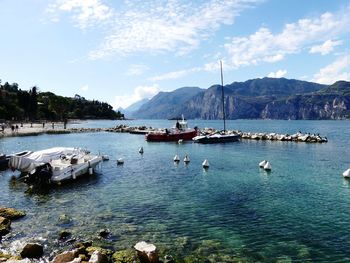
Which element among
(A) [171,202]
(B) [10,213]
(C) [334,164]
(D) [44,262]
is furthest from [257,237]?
(C) [334,164]

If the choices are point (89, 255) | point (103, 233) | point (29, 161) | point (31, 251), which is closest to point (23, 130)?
point (29, 161)

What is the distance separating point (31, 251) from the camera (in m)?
18.3

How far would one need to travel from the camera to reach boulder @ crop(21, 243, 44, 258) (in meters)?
18.2

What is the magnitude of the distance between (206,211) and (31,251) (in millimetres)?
13133

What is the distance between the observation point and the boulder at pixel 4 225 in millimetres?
21719

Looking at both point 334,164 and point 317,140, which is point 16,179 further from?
point 317,140

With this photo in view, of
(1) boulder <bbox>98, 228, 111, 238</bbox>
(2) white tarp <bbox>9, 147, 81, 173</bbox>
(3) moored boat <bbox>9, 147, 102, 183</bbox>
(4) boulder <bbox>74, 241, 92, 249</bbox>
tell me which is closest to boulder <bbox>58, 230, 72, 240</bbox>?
(4) boulder <bbox>74, 241, 92, 249</bbox>

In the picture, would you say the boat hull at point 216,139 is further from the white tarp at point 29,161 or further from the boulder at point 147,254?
the boulder at point 147,254

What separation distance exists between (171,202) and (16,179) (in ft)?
72.5

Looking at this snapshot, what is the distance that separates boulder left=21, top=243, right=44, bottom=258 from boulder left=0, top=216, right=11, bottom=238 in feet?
14.4

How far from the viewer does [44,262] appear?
17797 millimetres

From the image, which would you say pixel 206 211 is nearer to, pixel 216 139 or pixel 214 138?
pixel 214 138

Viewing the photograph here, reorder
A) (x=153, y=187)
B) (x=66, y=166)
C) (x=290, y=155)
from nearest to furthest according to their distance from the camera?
(x=153, y=187) < (x=66, y=166) < (x=290, y=155)

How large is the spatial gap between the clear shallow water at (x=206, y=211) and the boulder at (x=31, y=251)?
138 cm
